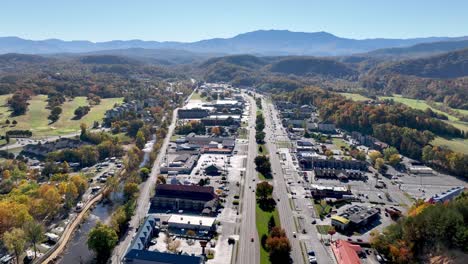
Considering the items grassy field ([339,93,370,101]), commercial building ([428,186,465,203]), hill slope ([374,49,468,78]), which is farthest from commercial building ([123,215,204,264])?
hill slope ([374,49,468,78])

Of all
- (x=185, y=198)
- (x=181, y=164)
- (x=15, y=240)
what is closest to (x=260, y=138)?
(x=181, y=164)

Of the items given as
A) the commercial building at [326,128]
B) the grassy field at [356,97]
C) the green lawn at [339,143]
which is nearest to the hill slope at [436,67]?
the grassy field at [356,97]

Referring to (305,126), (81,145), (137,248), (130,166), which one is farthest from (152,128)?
(137,248)

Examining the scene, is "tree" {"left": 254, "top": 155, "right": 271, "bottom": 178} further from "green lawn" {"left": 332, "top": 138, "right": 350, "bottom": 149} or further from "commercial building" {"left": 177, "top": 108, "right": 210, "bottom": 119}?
"commercial building" {"left": 177, "top": 108, "right": 210, "bottom": 119}

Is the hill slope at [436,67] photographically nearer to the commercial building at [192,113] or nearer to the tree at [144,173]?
the commercial building at [192,113]

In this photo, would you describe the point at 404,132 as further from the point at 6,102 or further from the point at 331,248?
the point at 6,102

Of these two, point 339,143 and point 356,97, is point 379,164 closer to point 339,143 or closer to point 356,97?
point 339,143
